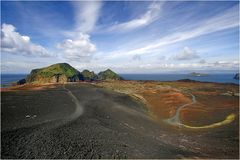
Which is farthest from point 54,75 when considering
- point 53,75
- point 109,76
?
point 109,76

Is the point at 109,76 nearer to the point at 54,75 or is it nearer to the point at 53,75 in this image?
the point at 54,75

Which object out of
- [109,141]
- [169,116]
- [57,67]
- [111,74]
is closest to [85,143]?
[109,141]

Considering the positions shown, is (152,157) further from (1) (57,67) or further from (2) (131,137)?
(1) (57,67)

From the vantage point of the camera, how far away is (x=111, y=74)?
608 feet

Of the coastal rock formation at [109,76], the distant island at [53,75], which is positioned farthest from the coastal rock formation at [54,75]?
the coastal rock formation at [109,76]

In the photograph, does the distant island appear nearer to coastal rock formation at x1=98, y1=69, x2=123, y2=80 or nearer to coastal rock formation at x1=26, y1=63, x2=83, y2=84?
coastal rock formation at x1=26, y1=63, x2=83, y2=84

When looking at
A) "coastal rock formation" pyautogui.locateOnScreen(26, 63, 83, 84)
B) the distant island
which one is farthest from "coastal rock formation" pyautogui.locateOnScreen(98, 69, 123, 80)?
"coastal rock formation" pyautogui.locateOnScreen(26, 63, 83, 84)

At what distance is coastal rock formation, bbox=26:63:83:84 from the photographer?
124m

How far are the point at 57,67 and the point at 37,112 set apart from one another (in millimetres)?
126230

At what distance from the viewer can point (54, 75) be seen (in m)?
127

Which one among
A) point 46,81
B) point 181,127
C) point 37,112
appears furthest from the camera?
point 46,81

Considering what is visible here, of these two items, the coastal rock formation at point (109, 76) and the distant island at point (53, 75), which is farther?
the coastal rock formation at point (109, 76)

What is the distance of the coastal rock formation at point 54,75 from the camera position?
124 m

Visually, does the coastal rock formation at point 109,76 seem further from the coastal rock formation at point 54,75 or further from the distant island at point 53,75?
the coastal rock formation at point 54,75
